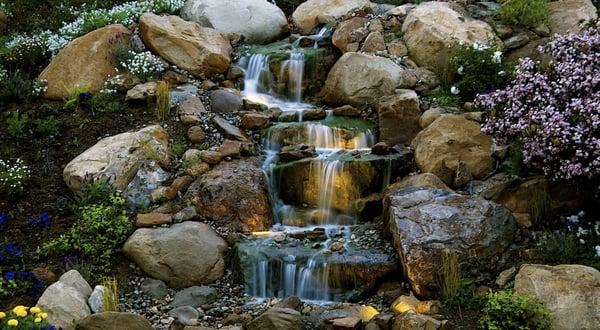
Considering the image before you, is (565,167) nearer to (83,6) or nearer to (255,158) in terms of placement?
(255,158)

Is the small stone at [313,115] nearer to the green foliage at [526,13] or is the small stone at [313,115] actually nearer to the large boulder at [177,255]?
the large boulder at [177,255]

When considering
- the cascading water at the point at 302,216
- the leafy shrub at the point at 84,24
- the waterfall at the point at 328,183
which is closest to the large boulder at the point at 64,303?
the cascading water at the point at 302,216

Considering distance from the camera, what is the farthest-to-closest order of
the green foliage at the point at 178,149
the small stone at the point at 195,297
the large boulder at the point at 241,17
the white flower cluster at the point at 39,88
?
the large boulder at the point at 241,17 < the white flower cluster at the point at 39,88 < the green foliage at the point at 178,149 < the small stone at the point at 195,297

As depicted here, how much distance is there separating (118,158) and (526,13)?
7.28 metres

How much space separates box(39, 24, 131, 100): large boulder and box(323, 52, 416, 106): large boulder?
3.85 metres

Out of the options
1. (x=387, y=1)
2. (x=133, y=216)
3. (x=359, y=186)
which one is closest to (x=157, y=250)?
(x=133, y=216)

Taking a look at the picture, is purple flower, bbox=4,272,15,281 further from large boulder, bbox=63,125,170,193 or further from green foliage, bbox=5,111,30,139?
green foliage, bbox=5,111,30,139

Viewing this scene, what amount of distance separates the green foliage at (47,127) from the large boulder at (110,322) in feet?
13.9

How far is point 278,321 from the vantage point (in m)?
5.62

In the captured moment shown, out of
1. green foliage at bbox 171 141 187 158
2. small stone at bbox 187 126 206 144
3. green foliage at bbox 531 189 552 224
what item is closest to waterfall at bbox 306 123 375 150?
A: small stone at bbox 187 126 206 144

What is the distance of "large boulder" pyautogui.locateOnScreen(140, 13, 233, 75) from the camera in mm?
10633

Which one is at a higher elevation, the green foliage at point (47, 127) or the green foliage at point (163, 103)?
the green foliage at point (163, 103)

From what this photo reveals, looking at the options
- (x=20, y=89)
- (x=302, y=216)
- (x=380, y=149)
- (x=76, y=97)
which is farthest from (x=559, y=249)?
(x=20, y=89)

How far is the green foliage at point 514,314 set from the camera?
17.6ft
